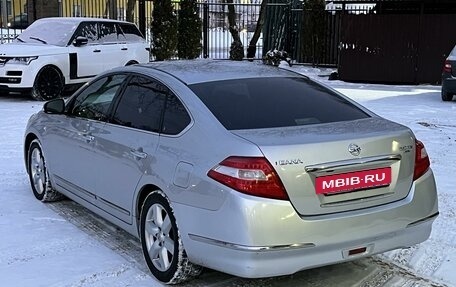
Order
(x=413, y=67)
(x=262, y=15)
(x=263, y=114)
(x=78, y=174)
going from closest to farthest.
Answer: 1. (x=263, y=114)
2. (x=78, y=174)
3. (x=413, y=67)
4. (x=262, y=15)

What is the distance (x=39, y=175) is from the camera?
6.16 metres

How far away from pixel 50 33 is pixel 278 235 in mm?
11835

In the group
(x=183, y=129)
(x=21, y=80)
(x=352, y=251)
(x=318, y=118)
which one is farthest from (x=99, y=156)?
(x=21, y=80)

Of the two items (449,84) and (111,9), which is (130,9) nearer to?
(111,9)

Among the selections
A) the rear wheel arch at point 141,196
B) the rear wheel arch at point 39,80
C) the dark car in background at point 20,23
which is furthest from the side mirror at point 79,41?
the dark car in background at point 20,23

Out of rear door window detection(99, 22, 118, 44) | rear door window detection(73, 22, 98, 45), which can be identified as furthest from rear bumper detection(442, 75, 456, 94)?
rear door window detection(73, 22, 98, 45)

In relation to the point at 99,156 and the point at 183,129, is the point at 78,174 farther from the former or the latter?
the point at 183,129

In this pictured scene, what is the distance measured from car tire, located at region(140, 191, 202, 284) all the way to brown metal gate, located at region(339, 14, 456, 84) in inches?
591

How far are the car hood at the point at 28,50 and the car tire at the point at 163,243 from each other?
31.6 ft

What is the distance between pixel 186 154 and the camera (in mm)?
3898

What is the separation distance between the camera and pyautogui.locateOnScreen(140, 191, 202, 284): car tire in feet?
13.1

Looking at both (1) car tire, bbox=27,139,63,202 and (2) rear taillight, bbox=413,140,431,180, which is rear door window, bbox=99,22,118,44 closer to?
(1) car tire, bbox=27,139,63,202

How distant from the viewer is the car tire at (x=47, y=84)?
13242 mm

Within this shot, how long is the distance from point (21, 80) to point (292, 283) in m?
10.2
